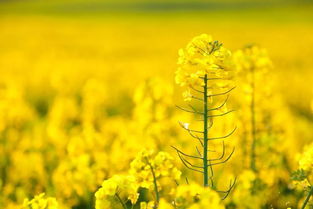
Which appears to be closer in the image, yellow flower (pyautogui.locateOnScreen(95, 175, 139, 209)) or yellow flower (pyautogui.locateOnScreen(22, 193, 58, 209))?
yellow flower (pyautogui.locateOnScreen(95, 175, 139, 209))

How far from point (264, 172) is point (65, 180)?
1742 millimetres

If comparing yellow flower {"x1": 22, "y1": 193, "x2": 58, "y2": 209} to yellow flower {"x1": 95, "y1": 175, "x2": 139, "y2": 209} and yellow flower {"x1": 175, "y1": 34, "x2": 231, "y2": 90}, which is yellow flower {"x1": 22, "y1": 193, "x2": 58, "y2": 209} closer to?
yellow flower {"x1": 95, "y1": 175, "x2": 139, "y2": 209}

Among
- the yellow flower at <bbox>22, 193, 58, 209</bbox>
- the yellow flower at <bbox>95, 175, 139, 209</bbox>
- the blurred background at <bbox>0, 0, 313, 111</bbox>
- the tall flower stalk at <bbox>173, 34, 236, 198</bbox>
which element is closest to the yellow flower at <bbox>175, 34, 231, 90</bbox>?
the tall flower stalk at <bbox>173, 34, 236, 198</bbox>

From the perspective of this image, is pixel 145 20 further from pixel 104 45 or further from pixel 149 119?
pixel 149 119

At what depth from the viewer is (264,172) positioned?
14.6ft

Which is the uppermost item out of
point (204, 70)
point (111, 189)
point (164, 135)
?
point (204, 70)

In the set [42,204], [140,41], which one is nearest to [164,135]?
[42,204]

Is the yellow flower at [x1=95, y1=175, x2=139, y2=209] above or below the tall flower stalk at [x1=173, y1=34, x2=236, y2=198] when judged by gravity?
below

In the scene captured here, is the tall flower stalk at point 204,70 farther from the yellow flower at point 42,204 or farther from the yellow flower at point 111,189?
the yellow flower at point 42,204

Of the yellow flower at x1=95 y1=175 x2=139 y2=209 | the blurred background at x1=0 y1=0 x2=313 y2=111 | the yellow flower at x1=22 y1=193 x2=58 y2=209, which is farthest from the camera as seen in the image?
the blurred background at x1=0 y1=0 x2=313 y2=111

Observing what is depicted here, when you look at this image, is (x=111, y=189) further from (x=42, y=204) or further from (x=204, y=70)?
(x=204, y=70)

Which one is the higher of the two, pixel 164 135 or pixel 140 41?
pixel 140 41

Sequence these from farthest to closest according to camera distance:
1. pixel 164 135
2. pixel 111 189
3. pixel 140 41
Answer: pixel 140 41 → pixel 164 135 → pixel 111 189

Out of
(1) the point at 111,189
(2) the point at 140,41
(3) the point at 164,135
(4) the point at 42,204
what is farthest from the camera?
(2) the point at 140,41
